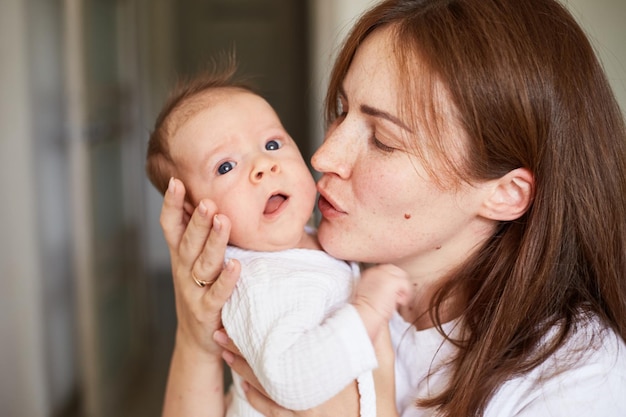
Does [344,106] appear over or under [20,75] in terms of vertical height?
over

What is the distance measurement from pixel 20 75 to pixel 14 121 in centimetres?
18

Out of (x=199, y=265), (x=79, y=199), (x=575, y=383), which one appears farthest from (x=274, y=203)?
(x=79, y=199)

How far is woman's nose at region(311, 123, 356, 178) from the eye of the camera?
134 cm

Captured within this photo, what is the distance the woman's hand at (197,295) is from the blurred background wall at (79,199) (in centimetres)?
99

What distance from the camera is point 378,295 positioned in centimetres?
122

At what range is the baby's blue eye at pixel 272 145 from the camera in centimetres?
140

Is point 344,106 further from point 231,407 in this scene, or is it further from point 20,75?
point 20,75

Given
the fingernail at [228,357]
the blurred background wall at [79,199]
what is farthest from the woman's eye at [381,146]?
the blurred background wall at [79,199]

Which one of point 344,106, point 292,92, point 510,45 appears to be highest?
point 510,45

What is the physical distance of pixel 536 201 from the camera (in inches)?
51.0

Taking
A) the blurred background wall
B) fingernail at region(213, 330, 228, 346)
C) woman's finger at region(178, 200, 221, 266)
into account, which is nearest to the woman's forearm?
fingernail at region(213, 330, 228, 346)

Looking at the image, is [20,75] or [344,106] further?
[20,75]

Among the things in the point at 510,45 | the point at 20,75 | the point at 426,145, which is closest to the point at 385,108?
the point at 426,145

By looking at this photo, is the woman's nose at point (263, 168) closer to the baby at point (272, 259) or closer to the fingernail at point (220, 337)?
the baby at point (272, 259)
